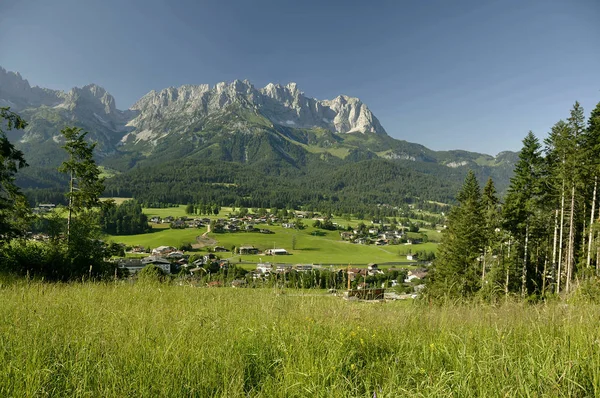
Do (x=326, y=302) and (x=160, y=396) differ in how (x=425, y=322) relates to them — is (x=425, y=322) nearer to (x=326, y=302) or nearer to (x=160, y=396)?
(x=326, y=302)

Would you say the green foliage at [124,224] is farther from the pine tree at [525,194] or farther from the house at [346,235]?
the pine tree at [525,194]

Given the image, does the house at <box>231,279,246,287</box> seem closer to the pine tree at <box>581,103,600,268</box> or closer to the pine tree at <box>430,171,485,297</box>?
the pine tree at <box>430,171,485,297</box>

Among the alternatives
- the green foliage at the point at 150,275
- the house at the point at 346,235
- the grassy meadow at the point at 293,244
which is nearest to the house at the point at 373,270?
the green foliage at the point at 150,275

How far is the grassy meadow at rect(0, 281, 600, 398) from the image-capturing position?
7.18 feet

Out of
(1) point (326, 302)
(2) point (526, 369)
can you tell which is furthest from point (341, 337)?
(1) point (326, 302)

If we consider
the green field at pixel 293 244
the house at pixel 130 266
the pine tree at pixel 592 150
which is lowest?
the green field at pixel 293 244

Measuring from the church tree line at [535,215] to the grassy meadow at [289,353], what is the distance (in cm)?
2430

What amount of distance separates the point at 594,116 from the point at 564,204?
311 inches

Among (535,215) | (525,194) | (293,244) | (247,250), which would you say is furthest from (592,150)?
(293,244)

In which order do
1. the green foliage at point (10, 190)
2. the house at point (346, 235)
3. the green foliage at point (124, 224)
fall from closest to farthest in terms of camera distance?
the green foliage at point (10, 190) → the green foliage at point (124, 224) → the house at point (346, 235)

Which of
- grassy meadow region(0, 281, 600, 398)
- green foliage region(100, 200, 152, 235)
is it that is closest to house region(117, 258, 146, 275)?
grassy meadow region(0, 281, 600, 398)

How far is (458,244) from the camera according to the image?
28344mm

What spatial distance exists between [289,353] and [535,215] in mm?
33842

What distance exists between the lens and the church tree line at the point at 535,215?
24688 millimetres
